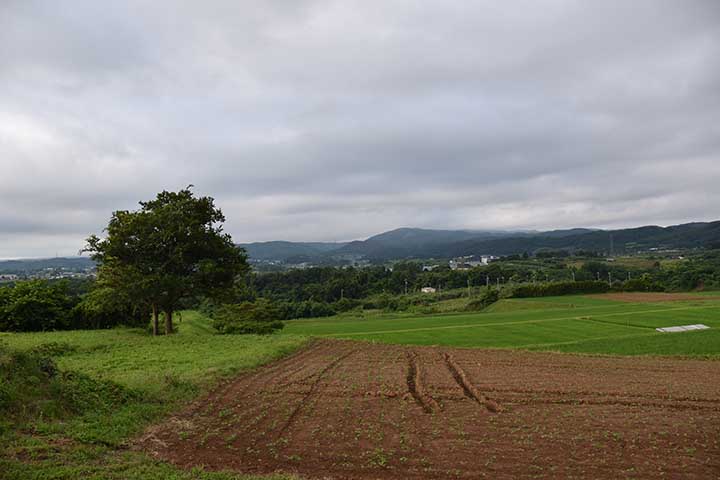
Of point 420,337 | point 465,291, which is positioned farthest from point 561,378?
point 465,291

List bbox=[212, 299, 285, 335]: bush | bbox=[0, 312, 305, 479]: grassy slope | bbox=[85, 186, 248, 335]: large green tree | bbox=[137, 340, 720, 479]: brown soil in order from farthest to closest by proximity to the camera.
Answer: bbox=[212, 299, 285, 335]: bush
bbox=[85, 186, 248, 335]: large green tree
bbox=[137, 340, 720, 479]: brown soil
bbox=[0, 312, 305, 479]: grassy slope

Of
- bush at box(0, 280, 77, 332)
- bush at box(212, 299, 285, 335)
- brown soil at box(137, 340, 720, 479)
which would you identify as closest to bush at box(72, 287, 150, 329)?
bush at box(0, 280, 77, 332)

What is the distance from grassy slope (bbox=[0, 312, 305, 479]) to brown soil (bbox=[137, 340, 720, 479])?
73 cm

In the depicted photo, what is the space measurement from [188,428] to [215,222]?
1991cm

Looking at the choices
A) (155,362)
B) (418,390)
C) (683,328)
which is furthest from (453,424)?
(683,328)

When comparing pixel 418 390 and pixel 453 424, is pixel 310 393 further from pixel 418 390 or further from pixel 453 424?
pixel 453 424

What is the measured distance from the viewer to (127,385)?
1365cm

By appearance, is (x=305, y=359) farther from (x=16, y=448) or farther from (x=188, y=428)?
(x=16, y=448)

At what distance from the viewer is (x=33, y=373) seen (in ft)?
38.9

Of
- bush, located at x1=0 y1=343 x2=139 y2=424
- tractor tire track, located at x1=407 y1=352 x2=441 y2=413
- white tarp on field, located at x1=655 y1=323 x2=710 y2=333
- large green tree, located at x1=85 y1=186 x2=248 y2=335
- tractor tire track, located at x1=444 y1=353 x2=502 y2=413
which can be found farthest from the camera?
white tarp on field, located at x1=655 y1=323 x2=710 y2=333

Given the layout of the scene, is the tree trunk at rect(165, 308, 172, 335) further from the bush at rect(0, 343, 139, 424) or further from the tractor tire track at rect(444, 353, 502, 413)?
the tractor tire track at rect(444, 353, 502, 413)

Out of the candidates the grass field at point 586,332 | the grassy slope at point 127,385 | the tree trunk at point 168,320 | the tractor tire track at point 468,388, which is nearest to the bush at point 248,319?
the grass field at point 586,332

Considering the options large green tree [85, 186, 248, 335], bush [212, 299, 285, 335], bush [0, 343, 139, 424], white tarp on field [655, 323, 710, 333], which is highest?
large green tree [85, 186, 248, 335]

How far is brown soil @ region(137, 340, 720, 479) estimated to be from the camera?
8.93 m
